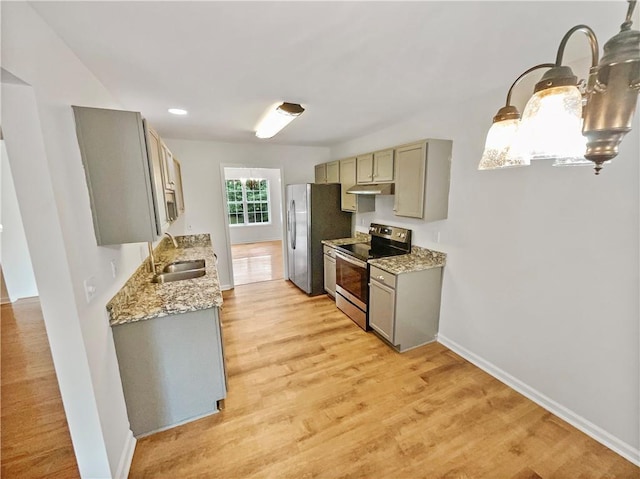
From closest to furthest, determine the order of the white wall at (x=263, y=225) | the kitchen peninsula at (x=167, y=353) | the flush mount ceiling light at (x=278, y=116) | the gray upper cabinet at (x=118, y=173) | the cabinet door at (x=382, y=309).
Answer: the gray upper cabinet at (x=118, y=173), the kitchen peninsula at (x=167, y=353), the flush mount ceiling light at (x=278, y=116), the cabinet door at (x=382, y=309), the white wall at (x=263, y=225)

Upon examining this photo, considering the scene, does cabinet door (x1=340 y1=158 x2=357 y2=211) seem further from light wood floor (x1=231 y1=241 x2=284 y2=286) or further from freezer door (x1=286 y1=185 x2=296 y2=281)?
light wood floor (x1=231 y1=241 x2=284 y2=286)

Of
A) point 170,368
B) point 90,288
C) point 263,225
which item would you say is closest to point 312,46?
point 90,288

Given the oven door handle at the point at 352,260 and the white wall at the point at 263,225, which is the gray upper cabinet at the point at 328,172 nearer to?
the oven door handle at the point at 352,260

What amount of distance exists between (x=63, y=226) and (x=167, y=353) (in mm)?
1042

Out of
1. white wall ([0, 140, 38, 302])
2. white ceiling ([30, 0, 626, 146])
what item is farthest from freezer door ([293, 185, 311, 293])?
white wall ([0, 140, 38, 302])

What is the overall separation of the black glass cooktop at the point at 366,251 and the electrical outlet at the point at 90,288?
2369mm

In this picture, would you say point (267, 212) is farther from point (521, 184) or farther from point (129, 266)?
point (521, 184)

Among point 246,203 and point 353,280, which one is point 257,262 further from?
point 353,280

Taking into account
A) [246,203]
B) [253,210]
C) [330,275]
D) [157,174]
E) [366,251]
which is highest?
[157,174]

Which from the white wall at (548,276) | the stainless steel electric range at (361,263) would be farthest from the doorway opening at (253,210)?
the white wall at (548,276)

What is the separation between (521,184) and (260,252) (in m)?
6.16

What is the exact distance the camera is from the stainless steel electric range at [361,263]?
10.1ft

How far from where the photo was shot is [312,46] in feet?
4.77

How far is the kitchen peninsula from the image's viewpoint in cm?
170
